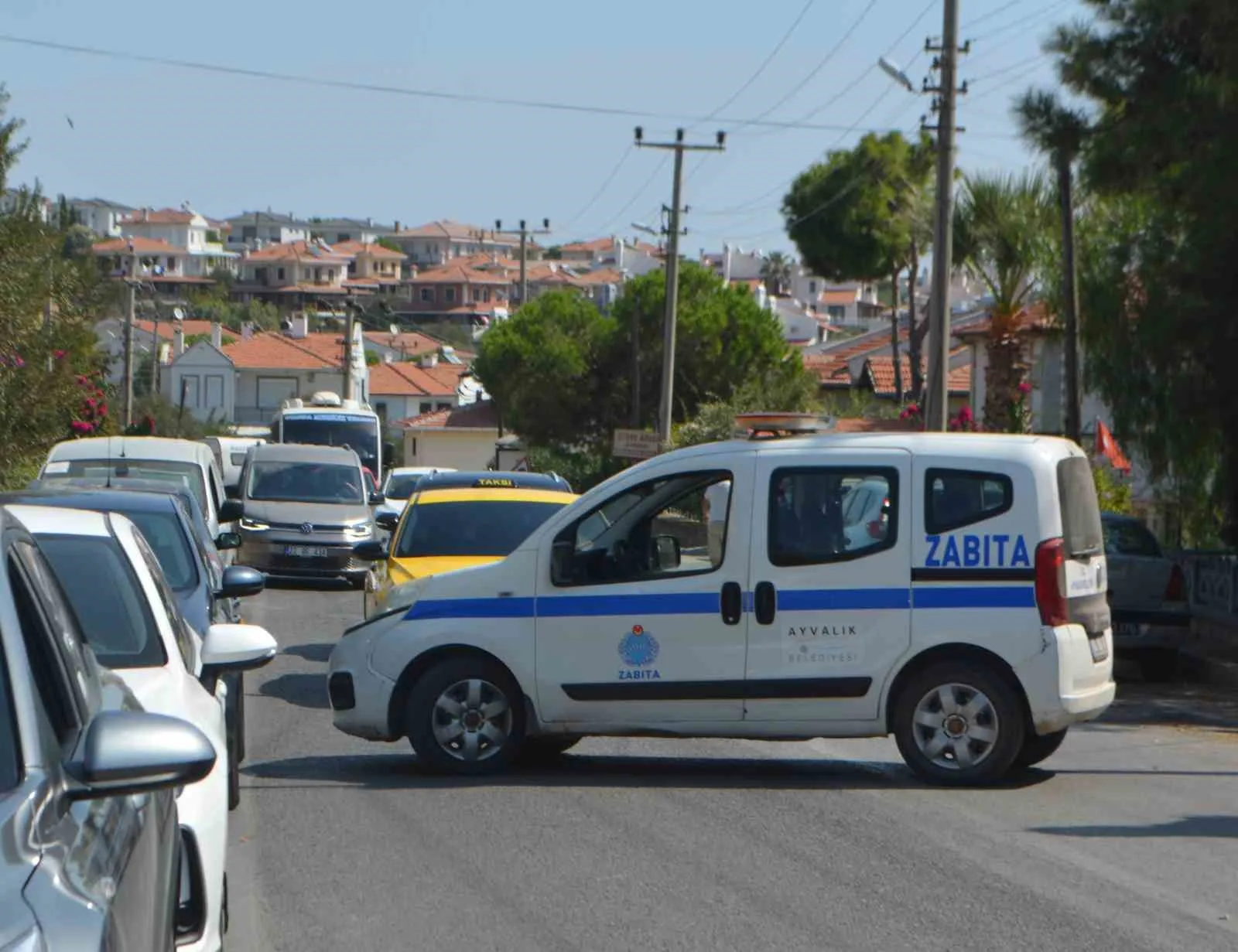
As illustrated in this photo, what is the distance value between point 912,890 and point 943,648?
2931 mm

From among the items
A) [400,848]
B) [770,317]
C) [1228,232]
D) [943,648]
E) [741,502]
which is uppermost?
[770,317]

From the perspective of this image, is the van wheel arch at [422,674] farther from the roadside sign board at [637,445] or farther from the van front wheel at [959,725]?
the roadside sign board at [637,445]

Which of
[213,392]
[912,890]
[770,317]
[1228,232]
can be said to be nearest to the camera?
[912,890]

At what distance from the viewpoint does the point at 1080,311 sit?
80.3 feet

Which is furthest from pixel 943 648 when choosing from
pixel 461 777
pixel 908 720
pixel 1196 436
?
pixel 1196 436

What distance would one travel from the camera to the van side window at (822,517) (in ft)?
34.9

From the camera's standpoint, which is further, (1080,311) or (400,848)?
(1080,311)

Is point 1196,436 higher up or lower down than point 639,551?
higher up

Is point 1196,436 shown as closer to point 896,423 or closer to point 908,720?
point 908,720

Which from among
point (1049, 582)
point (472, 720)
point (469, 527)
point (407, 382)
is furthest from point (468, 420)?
point (1049, 582)

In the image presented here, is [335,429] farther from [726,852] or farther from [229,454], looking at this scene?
[726,852]

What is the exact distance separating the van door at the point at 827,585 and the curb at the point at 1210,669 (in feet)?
27.5

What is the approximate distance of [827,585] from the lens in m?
10.6

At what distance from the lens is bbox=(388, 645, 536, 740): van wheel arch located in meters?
10.8
